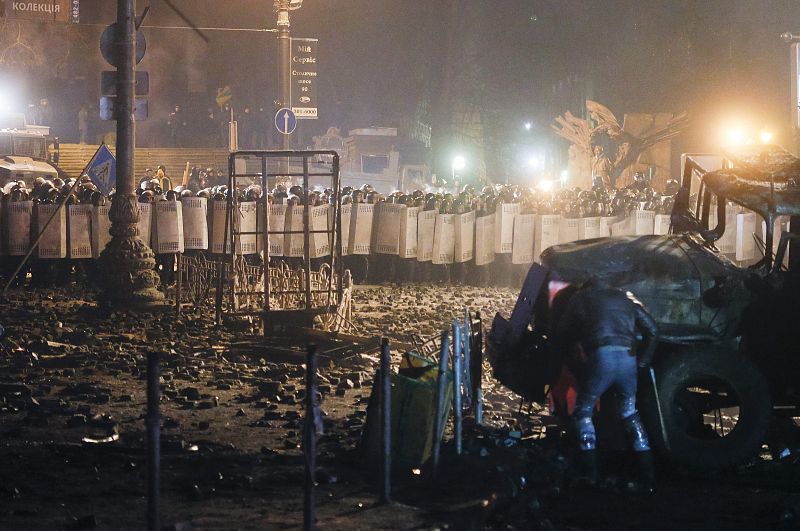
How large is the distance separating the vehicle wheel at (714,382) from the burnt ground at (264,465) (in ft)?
0.56

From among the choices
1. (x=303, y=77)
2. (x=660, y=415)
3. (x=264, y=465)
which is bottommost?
(x=264, y=465)

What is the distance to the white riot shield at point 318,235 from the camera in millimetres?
21141

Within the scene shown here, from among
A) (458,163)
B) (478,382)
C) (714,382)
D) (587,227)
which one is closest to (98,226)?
(587,227)

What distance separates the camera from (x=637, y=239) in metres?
9.24

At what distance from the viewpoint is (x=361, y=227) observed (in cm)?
2214

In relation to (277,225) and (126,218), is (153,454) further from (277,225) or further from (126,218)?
(277,225)

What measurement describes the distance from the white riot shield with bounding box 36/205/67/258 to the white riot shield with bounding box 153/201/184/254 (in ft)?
5.93

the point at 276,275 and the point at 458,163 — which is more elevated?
the point at 458,163

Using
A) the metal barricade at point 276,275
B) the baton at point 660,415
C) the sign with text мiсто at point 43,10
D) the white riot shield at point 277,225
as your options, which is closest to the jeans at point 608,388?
the baton at point 660,415

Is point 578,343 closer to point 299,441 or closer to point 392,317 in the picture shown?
point 299,441

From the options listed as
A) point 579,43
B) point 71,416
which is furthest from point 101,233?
point 579,43

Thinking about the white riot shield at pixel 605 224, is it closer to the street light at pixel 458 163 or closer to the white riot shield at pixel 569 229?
the white riot shield at pixel 569 229

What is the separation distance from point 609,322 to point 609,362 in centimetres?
30

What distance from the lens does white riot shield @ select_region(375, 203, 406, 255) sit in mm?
22219
